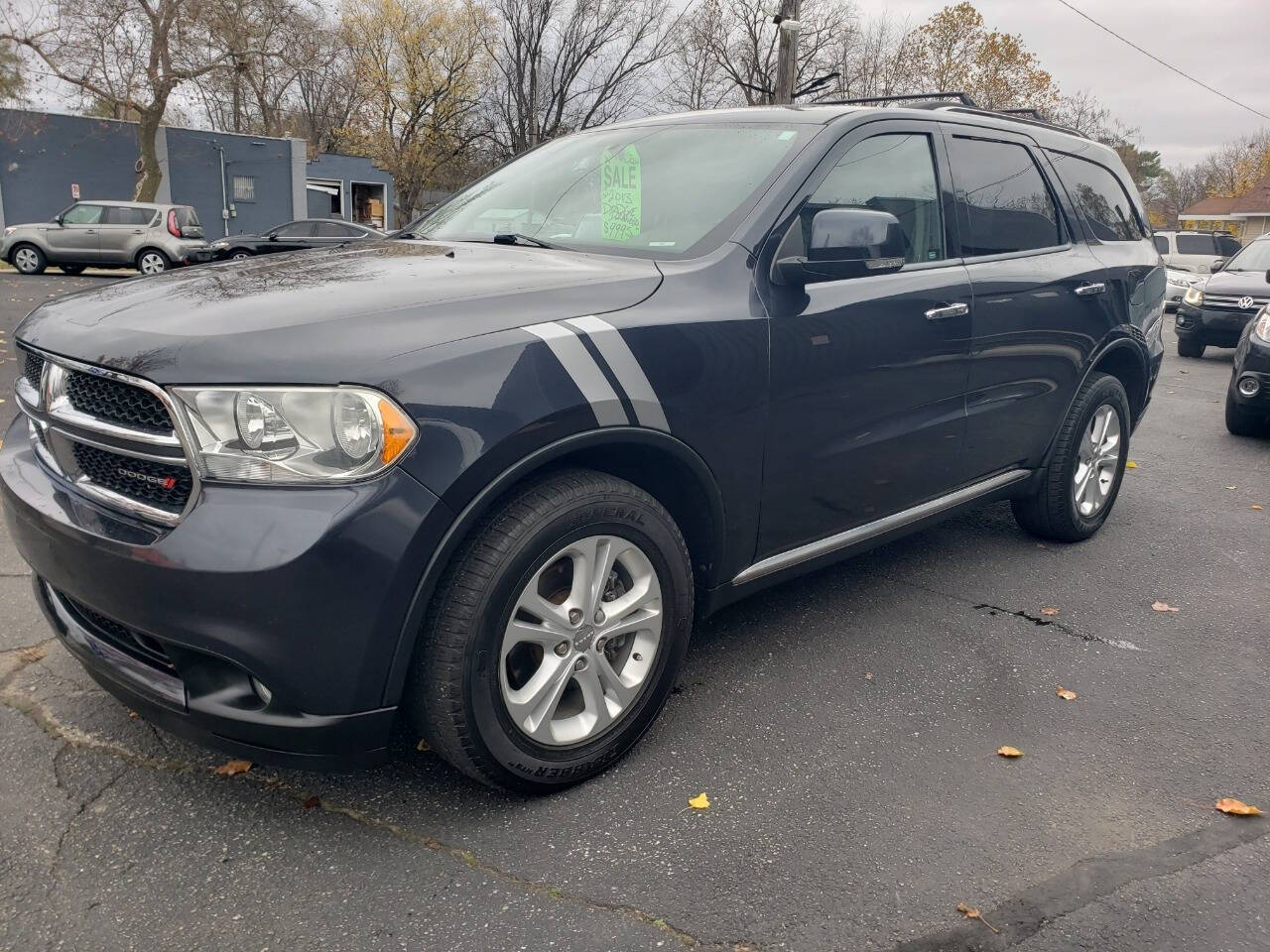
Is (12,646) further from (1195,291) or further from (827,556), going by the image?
(1195,291)

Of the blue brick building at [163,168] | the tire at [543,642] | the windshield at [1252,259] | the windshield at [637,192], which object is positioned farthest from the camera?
the blue brick building at [163,168]

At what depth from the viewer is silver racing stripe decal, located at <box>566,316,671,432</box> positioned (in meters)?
A: 2.38

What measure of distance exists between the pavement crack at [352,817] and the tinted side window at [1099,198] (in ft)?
12.0

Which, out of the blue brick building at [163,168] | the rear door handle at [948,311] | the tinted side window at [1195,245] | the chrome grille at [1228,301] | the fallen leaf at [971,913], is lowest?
the fallen leaf at [971,913]

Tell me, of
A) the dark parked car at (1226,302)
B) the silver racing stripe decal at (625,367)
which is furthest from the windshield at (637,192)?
the dark parked car at (1226,302)

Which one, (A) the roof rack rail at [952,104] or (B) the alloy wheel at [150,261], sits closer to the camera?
(A) the roof rack rail at [952,104]

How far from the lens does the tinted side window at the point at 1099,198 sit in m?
4.41

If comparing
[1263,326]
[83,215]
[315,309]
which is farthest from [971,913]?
[83,215]

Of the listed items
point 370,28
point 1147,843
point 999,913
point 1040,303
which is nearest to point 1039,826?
point 1147,843

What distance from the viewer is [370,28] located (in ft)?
120

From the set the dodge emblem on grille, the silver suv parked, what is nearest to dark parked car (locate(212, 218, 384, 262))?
the silver suv parked

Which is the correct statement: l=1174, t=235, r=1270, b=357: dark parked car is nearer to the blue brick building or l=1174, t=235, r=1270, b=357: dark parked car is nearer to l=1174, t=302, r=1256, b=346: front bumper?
l=1174, t=302, r=1256, b=346: front bumper

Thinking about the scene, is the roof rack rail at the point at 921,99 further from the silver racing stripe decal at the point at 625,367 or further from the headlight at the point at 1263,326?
the headlight at the point at 1263,326

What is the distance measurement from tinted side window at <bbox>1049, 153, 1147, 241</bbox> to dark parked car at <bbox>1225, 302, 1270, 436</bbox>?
2.78 metres
